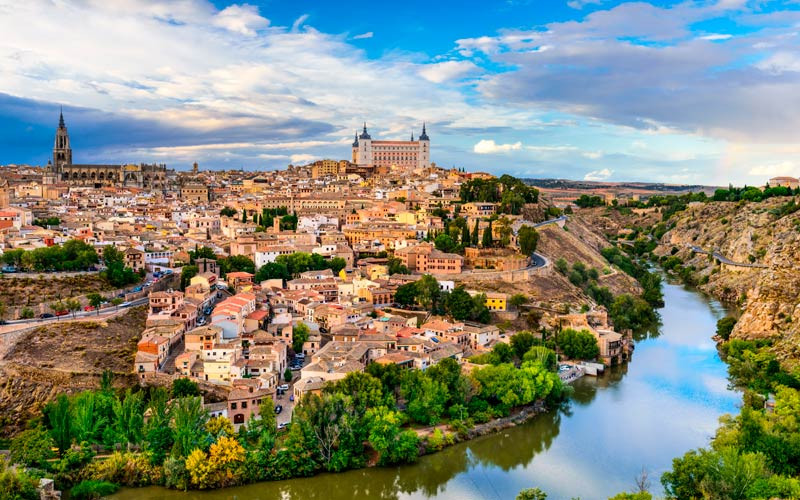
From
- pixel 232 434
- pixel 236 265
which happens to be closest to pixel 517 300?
pixel 236 265

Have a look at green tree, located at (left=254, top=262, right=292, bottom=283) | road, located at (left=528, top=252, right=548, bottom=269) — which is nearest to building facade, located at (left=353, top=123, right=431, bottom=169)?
road, located at (left=528, top=252, right=548, bottom=269)

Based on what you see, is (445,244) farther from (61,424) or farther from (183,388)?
(61,424)

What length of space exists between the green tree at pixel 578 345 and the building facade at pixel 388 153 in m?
38.7

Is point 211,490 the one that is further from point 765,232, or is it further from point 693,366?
point 765,232

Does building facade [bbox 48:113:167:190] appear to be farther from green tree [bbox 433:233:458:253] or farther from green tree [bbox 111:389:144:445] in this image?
green tree [bbox 111:389:144:445]

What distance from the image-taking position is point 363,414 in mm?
13617

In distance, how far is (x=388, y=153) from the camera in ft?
190

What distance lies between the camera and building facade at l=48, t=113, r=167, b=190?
47.2 meters

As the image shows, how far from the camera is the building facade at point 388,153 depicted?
57.8 m

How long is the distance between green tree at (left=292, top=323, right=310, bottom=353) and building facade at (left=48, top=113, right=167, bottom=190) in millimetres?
32691

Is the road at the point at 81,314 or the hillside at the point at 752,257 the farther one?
the hillside at the point at 752,257

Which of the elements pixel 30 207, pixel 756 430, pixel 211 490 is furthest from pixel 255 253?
pixel 756 430

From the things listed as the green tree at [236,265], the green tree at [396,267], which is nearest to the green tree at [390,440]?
the green tree at [396,267]

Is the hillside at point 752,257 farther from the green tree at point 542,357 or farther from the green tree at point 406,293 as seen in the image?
the green tree at point 406,293
